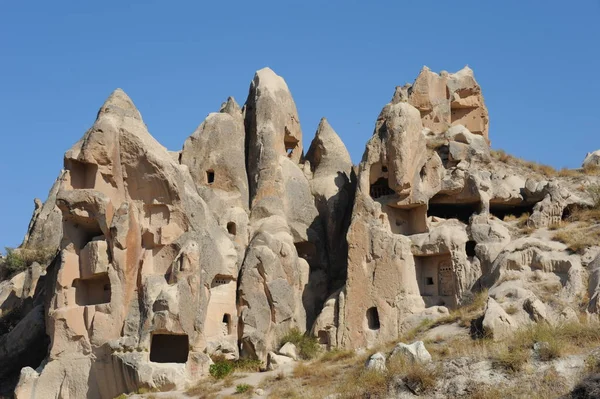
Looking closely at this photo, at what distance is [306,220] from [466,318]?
408 inches

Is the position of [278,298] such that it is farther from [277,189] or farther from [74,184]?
[74,184]

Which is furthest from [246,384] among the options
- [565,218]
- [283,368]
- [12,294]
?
[12,294]

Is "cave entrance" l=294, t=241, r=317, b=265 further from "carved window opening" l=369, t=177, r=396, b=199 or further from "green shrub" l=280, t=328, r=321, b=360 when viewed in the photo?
"green shrub" l=280, t=328, r=321, b=360

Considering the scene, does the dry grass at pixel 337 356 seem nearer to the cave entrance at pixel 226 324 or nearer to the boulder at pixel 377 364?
the cave entrance at pixel 226 324

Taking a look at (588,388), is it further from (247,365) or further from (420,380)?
(247,365)

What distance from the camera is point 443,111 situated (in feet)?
111

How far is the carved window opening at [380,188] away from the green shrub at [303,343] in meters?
5.44

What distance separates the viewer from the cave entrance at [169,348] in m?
27.4

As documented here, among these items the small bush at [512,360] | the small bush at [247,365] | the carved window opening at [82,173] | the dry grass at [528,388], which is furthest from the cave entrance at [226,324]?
the dry grass at [528,388]

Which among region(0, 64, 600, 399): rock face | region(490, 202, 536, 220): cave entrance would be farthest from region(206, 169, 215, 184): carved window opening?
region(490, 202, 536, 220): cave entrance

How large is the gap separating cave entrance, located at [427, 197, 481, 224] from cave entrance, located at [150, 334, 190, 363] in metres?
8.87

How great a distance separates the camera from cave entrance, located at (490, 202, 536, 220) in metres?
30.1

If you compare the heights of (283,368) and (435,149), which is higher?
(435,149)

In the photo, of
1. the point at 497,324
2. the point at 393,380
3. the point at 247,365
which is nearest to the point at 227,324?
the point at 247,365
